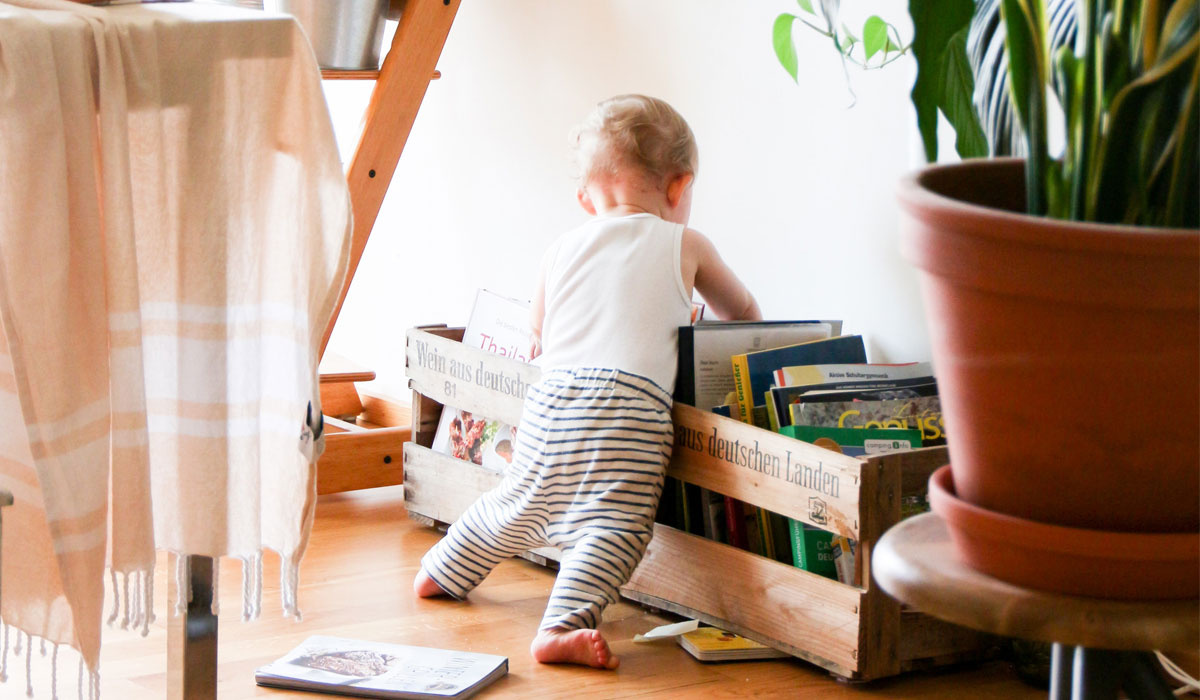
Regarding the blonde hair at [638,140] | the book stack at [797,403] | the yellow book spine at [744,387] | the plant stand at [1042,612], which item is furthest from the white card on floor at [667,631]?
the plant stand at [1042,612]

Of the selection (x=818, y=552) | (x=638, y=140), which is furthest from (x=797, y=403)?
(x=638, y=140)

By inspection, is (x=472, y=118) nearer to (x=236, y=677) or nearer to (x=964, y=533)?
(x=236, y=677)

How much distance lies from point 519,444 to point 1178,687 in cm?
84

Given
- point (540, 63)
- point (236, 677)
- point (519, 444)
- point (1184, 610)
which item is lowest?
point (236, 677)

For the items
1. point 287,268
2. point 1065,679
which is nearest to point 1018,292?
point 1065,679

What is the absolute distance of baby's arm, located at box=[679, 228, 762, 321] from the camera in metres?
1.71

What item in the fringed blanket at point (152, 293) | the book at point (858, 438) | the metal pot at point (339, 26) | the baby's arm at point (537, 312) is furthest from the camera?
the metal pot at point (339, 26)

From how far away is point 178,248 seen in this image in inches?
35.8

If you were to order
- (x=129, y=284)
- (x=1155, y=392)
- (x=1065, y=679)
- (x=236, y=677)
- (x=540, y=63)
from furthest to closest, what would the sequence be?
(x=540, y=63) → (x=236, y=677) → (x=129, y=284) → (x=1065, y=679) → (x=1155, y=392)

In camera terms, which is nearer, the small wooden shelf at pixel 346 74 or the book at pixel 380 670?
the book at pixel 380 670

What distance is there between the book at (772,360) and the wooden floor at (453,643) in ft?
1.03

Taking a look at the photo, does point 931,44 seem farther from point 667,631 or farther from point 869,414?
point 667,631

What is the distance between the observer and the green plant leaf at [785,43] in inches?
67.4

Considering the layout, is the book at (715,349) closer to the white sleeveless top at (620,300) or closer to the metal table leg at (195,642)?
the white sleeveless top at (620,300)
